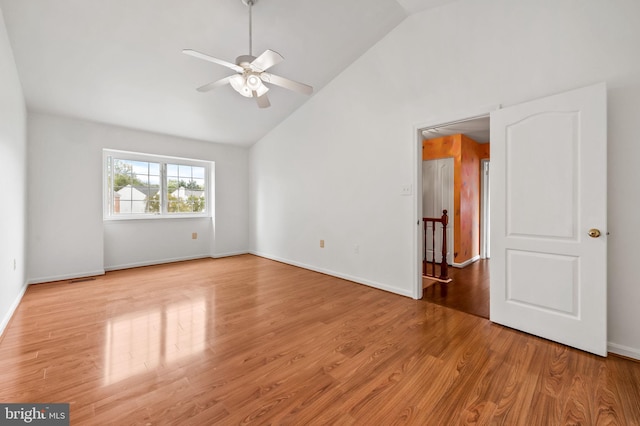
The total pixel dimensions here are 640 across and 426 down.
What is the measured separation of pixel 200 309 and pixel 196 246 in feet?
9.67

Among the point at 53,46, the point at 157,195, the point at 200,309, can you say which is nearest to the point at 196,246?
the point at 157,195

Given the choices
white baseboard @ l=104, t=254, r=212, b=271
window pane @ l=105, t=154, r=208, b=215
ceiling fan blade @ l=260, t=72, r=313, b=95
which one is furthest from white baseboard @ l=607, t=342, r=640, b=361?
window pane @ l=105, t=154, r=208, b=215

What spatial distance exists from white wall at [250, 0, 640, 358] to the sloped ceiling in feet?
1.56

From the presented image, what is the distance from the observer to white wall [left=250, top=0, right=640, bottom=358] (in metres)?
2.00

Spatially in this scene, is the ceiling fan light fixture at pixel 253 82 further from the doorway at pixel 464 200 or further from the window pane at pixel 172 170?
the window pane at pixel 172 170

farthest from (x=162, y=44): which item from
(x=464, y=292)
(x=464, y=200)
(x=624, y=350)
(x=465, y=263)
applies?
(x=465, y=263)

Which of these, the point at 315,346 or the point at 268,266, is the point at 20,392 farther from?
the point at 268,266

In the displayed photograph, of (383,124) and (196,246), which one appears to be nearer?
(383,124)

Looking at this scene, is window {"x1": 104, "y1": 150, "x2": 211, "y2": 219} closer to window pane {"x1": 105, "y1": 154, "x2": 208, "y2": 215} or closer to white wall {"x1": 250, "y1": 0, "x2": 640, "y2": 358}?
window pane {"x1": 105, "y1": 154, "x2": 208, "y2": 215}

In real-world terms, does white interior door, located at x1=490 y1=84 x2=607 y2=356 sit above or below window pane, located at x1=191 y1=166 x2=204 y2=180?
below

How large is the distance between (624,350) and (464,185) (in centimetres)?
336

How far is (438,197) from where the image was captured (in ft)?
17.0

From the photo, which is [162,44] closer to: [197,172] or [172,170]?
[172,170]

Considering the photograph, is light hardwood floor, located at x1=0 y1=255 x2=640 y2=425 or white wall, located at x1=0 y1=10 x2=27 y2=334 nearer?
light hardwood floor, located at x1=0 y1=255 x2=640 y2=425
